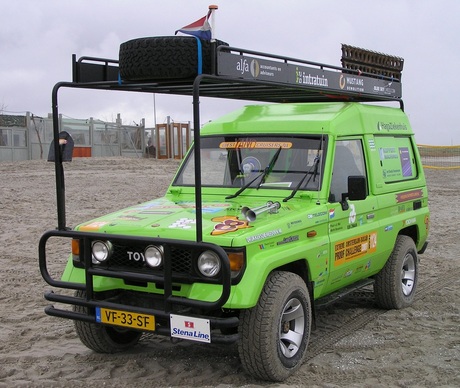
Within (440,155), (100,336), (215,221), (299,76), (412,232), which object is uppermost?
(299,76)

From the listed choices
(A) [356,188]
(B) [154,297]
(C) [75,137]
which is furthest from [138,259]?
(C) [75,137]

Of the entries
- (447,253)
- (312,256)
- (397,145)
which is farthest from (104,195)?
(312,256)

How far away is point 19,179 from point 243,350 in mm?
16410

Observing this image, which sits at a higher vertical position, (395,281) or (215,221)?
(215,221)

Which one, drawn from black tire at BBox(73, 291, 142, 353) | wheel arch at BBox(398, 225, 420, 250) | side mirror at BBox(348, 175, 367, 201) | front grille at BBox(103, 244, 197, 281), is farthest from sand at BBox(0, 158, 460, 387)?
side mirror at BBox(348, 175, 367, 201)

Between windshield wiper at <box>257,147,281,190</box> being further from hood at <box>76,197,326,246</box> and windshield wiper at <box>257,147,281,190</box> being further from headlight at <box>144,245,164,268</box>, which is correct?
headlight at <box>144,245,164,268</box>

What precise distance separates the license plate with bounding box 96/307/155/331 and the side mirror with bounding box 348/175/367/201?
2.09 metres

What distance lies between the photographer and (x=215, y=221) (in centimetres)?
500

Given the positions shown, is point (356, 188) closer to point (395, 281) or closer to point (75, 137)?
point (395, 281)

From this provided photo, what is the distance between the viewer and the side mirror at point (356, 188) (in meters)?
5.48

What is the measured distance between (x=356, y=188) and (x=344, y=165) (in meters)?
0.60

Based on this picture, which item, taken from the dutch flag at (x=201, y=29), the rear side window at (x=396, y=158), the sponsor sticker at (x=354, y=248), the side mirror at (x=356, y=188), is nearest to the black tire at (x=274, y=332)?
the sponsor sticker at (x=354, y=248)

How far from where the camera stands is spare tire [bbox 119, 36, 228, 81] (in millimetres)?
4406

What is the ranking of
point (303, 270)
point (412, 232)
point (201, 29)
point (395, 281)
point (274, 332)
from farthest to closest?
point (412, 232) < point (395, 281) < point (303, 270) < point (274, 332) < point (201, 29)
